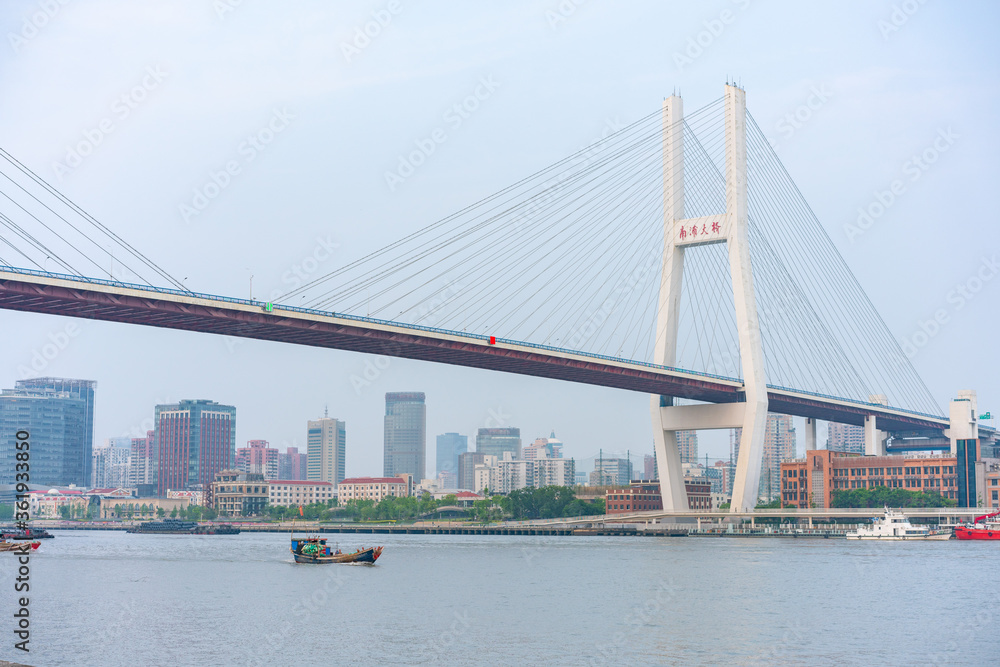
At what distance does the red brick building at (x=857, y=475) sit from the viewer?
9638 cm

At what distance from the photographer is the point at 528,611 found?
33.9 metres

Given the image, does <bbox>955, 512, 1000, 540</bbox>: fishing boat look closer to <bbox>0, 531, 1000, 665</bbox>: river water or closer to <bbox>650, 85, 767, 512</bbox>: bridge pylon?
<bbox>650, 85, 767, 512</bbox>: bridge pylon

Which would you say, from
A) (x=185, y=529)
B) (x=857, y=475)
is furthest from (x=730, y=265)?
(x=185, y=529)

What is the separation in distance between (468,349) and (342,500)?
133 m

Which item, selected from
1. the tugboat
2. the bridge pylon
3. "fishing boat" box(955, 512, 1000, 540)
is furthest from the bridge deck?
the tugboat

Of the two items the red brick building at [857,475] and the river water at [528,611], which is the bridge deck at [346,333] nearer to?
the river water at [528,611]

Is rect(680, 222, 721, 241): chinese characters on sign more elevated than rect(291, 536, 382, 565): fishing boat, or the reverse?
rect(680, 222, 721, 241): chinese characters on sign

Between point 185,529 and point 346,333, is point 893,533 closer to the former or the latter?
Answer: point 346,333

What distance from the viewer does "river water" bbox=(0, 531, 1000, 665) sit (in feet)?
87.8

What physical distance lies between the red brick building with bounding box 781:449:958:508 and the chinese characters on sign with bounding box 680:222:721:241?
37.7m

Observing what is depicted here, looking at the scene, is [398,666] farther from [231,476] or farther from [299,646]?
[231,476]

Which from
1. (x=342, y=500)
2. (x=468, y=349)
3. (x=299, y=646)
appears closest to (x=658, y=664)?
(x=299, y=646)

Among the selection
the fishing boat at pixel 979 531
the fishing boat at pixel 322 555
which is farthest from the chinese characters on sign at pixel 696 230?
the fishing boat at pixel 979 531

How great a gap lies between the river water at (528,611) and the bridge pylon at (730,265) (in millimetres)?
11914
